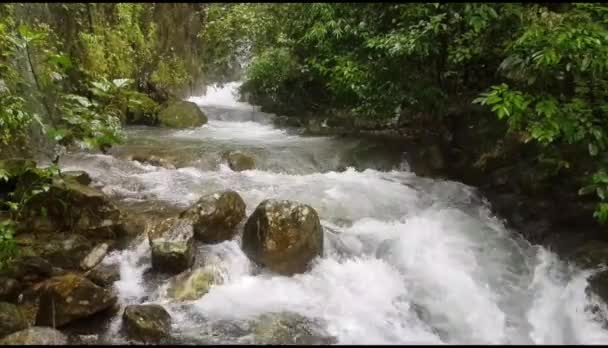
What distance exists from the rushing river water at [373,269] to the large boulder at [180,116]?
9.63ft

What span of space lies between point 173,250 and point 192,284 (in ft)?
1.14

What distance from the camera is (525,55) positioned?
444cm

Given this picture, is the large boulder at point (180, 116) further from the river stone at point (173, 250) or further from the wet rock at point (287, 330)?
the wet rock at point (287, 330)

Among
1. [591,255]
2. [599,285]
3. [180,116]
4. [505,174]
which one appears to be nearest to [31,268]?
[599,285]

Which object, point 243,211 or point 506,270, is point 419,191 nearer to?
point 506,270

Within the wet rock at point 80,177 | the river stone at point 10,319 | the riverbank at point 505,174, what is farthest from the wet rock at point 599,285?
the wet rock at point 80,177

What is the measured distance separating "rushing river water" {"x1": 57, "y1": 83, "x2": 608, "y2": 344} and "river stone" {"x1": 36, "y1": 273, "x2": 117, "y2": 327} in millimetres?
195

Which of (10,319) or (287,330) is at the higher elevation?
(10,319)

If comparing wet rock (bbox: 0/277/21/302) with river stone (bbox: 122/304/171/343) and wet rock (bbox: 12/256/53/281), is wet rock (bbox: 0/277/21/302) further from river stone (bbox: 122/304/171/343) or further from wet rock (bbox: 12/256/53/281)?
river stone (bbox: 122/304/171/343)

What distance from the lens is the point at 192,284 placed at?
406 centimetres

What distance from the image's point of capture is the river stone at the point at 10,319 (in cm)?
323

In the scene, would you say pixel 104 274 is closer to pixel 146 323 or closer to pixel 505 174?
pixel 146 323

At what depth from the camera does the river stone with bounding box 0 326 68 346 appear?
3.04 metres

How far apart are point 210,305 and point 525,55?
367 cm
